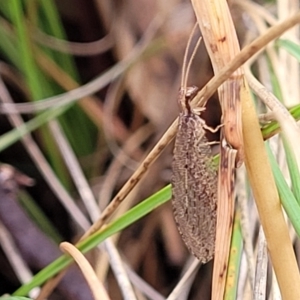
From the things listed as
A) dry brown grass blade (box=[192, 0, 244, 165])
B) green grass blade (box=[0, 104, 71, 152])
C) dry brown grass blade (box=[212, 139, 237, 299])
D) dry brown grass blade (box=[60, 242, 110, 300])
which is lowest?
dry brown grass blade (box=[60, 242, 110, 300])

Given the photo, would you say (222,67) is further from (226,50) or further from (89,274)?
(89,274)

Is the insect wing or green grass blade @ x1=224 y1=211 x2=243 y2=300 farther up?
the insect wing

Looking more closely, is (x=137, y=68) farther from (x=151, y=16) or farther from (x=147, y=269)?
(x=147, y=269)

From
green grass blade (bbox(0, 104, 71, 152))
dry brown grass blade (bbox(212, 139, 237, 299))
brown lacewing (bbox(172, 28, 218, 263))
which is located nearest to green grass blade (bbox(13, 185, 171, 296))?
brown lacewing (bbox(172, 28, 218, 263))

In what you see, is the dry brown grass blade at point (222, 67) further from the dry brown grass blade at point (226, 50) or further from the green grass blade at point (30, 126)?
the green grass blade at point (30, 126)

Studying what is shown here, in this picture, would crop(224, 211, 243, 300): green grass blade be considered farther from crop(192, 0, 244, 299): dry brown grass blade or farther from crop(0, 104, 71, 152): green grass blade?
crop(0, 104, 71, 152): green grass blade

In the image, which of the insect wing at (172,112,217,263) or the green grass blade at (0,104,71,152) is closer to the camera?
the insect wing at (172,112,217,263)

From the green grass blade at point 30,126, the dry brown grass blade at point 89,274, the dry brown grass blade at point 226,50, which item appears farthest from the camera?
the green grass blade at point 30,126

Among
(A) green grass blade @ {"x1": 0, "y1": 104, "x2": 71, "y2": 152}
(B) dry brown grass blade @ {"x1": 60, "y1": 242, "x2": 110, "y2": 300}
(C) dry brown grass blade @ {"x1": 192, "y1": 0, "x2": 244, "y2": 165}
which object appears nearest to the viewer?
(C) dry brown grass blade @ {"x1": 192, "y1": 0, "x2": 244, "y2": 165}

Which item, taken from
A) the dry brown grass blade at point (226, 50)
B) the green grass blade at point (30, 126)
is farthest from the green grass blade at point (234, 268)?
the green grass blade at point (30, 126)
